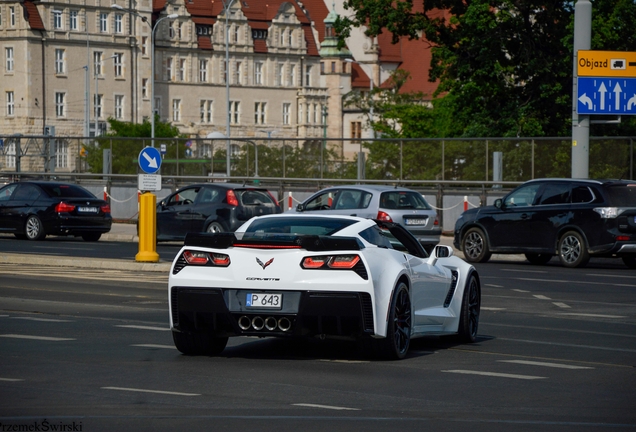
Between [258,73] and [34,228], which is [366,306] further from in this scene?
[258,73]

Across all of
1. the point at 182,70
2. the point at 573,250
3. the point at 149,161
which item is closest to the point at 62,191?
the point at 149,161

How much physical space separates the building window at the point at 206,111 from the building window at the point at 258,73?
23.1 feet

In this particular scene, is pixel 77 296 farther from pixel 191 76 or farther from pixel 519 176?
pixel 191 76

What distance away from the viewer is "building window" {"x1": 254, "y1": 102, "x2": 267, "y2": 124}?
5812 inches

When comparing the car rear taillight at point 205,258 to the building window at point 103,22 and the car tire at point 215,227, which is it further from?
the building window at point 103,22

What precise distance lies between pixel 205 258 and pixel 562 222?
15.0 meters

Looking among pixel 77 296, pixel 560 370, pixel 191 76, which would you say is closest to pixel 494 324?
pixel 560 370

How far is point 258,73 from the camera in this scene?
148m

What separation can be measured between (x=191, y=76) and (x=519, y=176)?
10637cm

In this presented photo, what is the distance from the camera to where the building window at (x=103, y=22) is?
127500 mm

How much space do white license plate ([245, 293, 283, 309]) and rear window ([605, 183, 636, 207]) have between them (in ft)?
48.9

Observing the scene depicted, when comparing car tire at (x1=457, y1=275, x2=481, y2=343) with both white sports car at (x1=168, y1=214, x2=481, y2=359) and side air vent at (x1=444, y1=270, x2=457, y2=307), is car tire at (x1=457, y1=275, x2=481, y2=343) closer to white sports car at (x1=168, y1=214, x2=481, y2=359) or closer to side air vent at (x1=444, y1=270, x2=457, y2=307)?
side air vent at (x1=444, y1=270, x2=457, y2=307)

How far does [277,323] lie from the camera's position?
1047cm

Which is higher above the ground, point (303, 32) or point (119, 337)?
point (303, 32)
